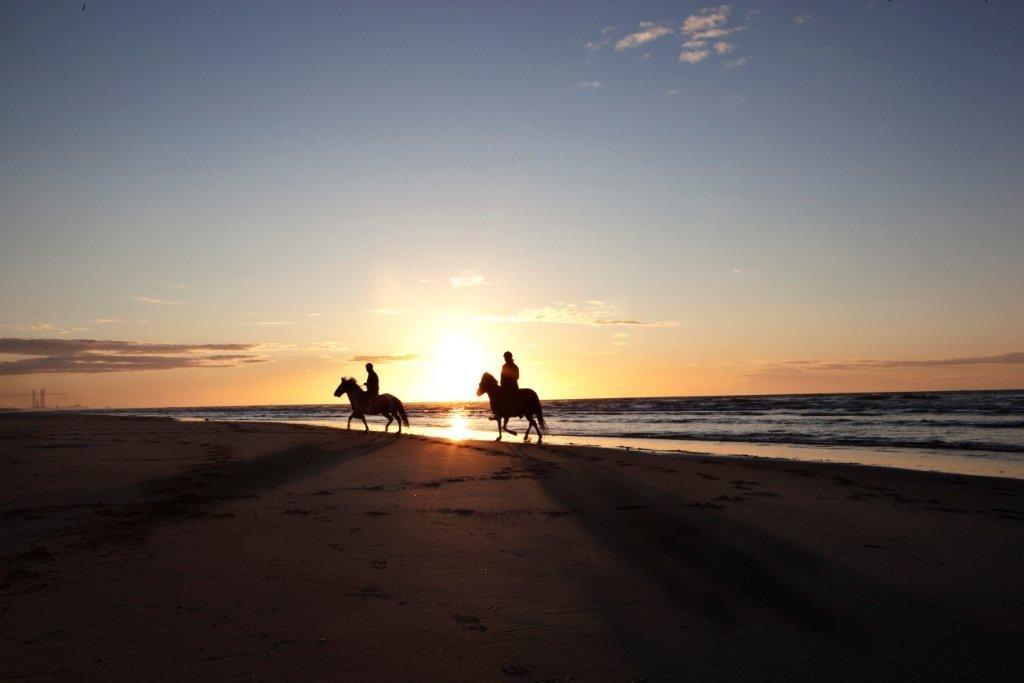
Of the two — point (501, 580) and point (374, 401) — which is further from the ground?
point (374, 401)

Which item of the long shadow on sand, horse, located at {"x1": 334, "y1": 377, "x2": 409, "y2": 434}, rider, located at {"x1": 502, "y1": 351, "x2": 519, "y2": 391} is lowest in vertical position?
the long shadow on sand

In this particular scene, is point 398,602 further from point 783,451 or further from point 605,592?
point 783,451

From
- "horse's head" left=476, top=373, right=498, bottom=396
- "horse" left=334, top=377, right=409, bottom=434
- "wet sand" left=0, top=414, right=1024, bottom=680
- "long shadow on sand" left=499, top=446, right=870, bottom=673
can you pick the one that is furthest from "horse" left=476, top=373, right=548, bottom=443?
"long shadow on sand" left=499, top=446, right=870, bottom=673

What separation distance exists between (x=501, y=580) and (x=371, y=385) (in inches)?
753

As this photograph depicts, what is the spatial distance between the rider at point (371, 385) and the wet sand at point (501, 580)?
508 inches

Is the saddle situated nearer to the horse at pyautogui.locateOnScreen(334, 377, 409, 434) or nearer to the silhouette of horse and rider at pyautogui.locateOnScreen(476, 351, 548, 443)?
the horse at pyautogui.locateOnScreen(334, 377, 409, 434)

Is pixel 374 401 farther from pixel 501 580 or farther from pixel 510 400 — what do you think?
pixel 501 580

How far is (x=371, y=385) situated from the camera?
78.8ft

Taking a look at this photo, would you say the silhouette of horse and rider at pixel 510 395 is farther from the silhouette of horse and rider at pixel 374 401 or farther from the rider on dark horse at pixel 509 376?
the silhouette of horse and rider at pixel 374 401

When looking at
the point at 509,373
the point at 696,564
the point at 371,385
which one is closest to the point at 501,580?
the point at 696,564

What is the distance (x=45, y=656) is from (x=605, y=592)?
147 inches

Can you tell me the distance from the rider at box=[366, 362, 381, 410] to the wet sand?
42.4ft

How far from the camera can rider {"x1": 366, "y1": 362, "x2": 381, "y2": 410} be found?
2370 cm

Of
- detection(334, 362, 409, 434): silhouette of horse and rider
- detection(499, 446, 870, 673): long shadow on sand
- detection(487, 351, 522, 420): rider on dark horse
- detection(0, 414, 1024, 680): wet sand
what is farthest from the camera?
detection(334, 362, 409, 434): silhouette of horse and rider
